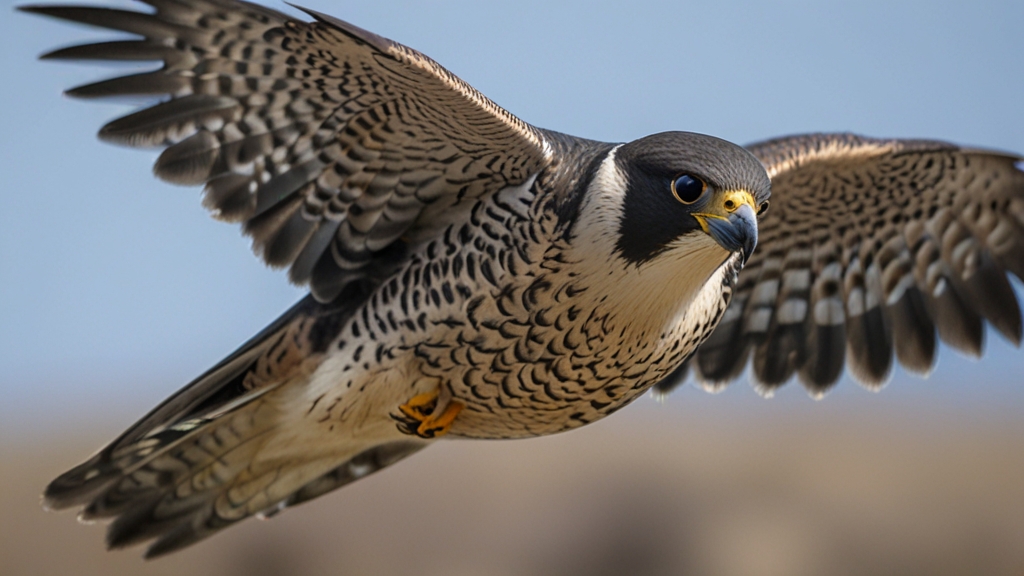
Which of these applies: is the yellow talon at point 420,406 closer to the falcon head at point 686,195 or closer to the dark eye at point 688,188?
the falcon head at point 686,195

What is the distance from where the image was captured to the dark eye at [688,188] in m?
3.50

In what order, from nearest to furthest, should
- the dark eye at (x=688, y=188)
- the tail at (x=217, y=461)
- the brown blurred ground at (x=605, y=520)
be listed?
1. the dark eye at (x=688, y=188)
2. the tail at (x=217, y=461)
3. the brown blurred ground at (x=605, y=520)

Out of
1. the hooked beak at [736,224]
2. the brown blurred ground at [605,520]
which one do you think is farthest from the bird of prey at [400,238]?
the brown blurred ground at [605,520]

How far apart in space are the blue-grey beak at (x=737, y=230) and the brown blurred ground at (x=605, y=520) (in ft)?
24.8

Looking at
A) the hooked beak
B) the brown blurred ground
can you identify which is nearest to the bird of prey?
the hooked beak

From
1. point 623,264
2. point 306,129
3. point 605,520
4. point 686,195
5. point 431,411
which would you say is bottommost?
point 431,411

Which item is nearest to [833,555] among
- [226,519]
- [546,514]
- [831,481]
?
[831,481]

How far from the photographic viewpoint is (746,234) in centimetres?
340

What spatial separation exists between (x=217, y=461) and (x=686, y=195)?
237 centimetres

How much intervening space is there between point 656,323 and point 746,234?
0.59 m

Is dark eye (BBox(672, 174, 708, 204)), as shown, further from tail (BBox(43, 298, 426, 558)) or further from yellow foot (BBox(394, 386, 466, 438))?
tail (BBox(43, 298, 426, 558))

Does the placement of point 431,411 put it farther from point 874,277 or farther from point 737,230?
point 874,277

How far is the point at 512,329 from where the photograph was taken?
385cm

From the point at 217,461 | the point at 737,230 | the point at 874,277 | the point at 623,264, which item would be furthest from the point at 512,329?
the point at 874,277
